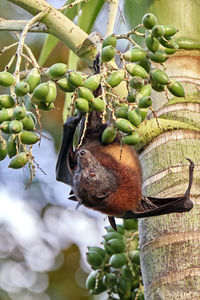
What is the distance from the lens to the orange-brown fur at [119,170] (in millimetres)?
3592

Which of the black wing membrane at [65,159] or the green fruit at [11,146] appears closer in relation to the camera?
the green fruit at [11,146]

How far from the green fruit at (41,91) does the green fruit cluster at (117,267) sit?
5.50 ft

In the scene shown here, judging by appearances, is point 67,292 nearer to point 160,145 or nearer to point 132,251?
point 132,251

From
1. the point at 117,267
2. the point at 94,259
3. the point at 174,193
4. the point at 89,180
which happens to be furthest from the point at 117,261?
the point at 174,193

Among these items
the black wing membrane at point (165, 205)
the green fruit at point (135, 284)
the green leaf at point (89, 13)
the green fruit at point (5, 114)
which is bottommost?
the green fruit at point (135, 284)

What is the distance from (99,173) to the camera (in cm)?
367

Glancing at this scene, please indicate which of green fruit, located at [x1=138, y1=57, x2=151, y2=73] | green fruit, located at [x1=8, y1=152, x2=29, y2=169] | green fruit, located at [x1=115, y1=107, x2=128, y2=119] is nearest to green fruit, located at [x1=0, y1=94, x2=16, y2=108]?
green fruit, located at [x1=8, y1=152, x2=29, y2=169]

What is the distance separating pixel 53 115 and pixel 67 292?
2575 mm

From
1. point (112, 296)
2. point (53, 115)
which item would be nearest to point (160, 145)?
point (112, 296)

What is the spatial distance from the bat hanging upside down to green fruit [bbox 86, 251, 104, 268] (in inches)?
11.3

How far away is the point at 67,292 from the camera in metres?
8.40

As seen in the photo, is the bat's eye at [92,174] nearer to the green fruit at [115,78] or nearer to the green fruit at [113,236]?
the green fruit at [113,236]

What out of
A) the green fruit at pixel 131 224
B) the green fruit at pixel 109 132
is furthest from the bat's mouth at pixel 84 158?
the green fruit at pixel 109 132

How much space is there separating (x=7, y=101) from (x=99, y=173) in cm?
134
